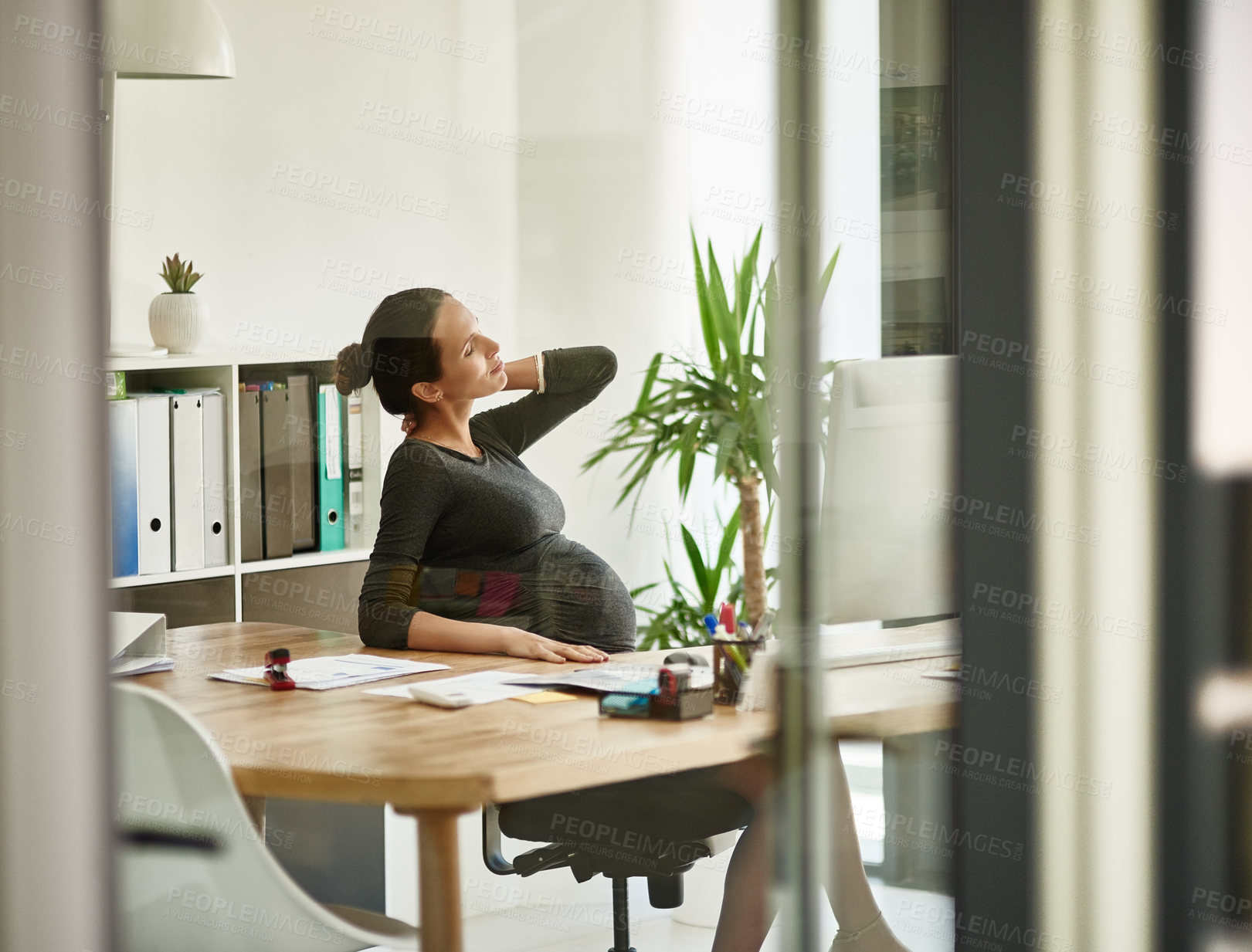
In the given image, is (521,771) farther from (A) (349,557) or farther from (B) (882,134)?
(B) (882,134)

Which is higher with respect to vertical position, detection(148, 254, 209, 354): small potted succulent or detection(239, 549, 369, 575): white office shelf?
detection(148, 254, 209, 354): small potted succulent

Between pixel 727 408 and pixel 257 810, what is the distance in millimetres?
654

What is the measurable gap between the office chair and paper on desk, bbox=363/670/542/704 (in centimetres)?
14

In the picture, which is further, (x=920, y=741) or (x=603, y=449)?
(x=603, y=449)

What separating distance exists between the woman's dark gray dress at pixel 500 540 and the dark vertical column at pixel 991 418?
44 cm

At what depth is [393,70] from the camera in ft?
5.14

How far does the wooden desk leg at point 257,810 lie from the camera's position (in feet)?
3.69

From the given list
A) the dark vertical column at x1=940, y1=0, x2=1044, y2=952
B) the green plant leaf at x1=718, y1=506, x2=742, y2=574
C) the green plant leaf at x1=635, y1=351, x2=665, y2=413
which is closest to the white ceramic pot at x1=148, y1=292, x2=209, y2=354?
the green plant leaf at x1=635, y1=351, x2=665, y2=413

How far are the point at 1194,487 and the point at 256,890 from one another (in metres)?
1.09

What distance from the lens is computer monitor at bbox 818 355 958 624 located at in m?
1.24

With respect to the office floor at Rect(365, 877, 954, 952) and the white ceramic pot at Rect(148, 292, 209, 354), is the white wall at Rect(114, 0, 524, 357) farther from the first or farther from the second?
the office floor at Rect(365, 877, 954, 952)

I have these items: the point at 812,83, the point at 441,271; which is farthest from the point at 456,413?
the point at 812,83

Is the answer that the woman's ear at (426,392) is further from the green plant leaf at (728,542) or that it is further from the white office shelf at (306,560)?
the green plant leaf at (728,542)

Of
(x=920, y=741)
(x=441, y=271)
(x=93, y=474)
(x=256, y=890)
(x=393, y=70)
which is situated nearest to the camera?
(x=93, y=474)
